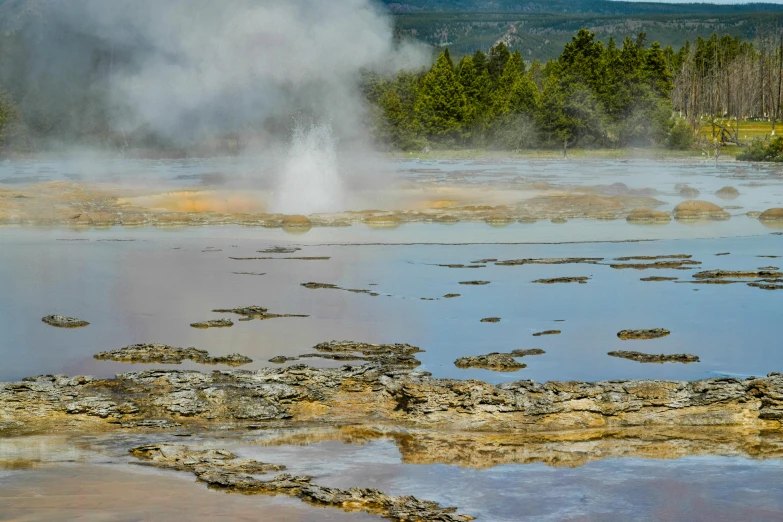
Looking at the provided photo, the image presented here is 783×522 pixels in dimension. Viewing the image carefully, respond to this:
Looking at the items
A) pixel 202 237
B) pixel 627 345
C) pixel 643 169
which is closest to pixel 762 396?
pixel 627 345

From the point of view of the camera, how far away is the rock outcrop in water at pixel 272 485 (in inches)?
323

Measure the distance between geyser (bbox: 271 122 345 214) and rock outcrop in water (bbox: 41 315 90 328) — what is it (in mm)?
24877

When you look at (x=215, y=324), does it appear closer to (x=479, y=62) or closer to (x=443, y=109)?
(x=443, y=109)

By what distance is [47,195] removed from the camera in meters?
43.1

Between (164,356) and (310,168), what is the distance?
3165cm

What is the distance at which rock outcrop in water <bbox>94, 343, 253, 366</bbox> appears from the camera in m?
13.8

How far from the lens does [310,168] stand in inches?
1784

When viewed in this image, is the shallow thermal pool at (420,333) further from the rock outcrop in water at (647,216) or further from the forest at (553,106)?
the forest at (553,106)

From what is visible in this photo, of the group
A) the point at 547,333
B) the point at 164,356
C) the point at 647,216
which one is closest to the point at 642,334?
the point at 547,333

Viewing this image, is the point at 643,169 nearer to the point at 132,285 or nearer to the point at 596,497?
the point at 132,285

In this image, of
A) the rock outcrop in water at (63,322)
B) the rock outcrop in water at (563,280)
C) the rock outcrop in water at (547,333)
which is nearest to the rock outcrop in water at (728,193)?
the rock outcrop in water at (563,280)

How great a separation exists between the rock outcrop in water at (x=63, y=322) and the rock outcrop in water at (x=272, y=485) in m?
7.52

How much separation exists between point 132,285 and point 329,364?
882cm

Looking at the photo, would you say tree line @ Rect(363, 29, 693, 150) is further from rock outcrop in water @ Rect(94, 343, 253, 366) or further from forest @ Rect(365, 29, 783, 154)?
rock outcrop in water @ Rect(94, 343, 253, 366)
